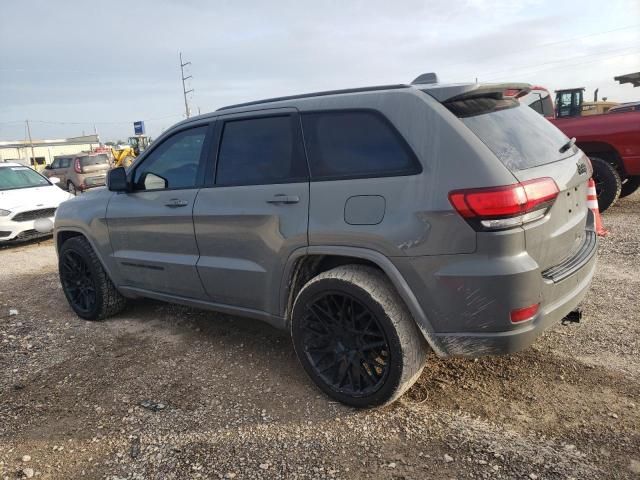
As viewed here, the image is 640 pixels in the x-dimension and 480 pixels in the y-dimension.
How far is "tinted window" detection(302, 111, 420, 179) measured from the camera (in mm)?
2627

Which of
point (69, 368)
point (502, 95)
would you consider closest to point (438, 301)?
point (502, 95)

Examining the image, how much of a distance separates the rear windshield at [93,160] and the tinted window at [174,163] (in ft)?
53.5

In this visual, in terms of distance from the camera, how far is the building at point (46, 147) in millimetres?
71062

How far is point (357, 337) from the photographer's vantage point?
283 centimetres

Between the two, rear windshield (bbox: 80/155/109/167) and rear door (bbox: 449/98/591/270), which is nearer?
rear door (bbox: 449/98/591/270)

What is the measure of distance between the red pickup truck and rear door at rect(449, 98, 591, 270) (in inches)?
180

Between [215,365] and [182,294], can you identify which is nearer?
[215,365]

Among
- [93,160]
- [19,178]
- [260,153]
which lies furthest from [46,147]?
[260,153]

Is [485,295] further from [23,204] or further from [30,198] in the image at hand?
[30,198]

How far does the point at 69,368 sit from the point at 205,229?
1.52 meters

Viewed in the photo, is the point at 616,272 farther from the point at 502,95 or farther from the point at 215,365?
the point at 215,365

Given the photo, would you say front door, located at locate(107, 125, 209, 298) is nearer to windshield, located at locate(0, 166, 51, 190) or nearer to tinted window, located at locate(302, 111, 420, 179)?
tinted window, located at locate(302, 111, 420, 179)

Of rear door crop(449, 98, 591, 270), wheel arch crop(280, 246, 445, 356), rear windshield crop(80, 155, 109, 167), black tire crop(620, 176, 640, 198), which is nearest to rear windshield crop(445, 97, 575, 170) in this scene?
rear door crop(449, 98, 591, 270)

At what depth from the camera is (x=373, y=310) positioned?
265 cm
